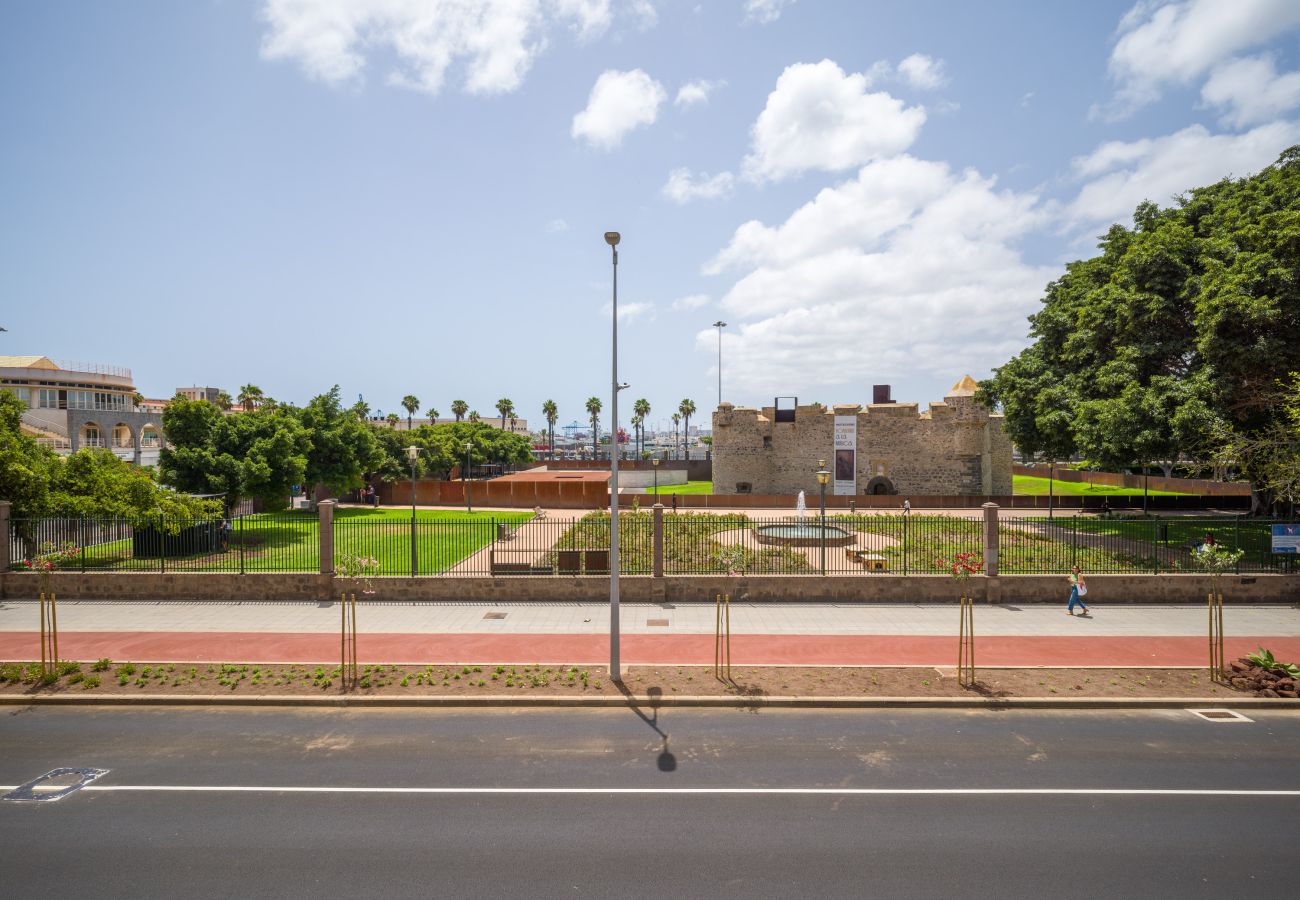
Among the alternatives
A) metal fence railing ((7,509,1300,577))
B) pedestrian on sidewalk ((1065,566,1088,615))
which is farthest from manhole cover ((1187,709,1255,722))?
metal fence railing ((7,509,1300,577))

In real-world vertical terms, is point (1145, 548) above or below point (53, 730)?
above

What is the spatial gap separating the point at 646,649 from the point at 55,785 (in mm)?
9785

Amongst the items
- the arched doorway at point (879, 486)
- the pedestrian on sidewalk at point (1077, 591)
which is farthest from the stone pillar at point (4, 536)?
the arched doorway at point (879, 486)

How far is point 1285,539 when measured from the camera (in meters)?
18.8

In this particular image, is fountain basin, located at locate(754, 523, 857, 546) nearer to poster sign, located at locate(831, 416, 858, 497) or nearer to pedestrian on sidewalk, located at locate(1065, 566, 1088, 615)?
pedestrian on sidewalk, located at locate(1065, 566, 1088, 615)

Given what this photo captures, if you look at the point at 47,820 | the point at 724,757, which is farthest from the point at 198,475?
the point at 724,757

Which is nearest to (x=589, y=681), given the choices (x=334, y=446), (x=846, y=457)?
(x=334, y=446)

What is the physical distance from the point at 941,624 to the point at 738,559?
538cm

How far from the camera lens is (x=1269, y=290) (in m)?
21.1

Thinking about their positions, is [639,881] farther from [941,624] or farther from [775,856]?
[941,624]

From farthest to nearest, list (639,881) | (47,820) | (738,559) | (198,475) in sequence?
(198,475)
(738,559)
(47,820)
(639,881)

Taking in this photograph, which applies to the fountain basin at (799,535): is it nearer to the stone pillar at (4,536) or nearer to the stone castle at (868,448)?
the stone castle at (868,448)

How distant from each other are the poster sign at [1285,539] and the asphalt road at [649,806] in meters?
10.3

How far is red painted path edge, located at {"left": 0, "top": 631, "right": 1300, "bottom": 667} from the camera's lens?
1390cm
